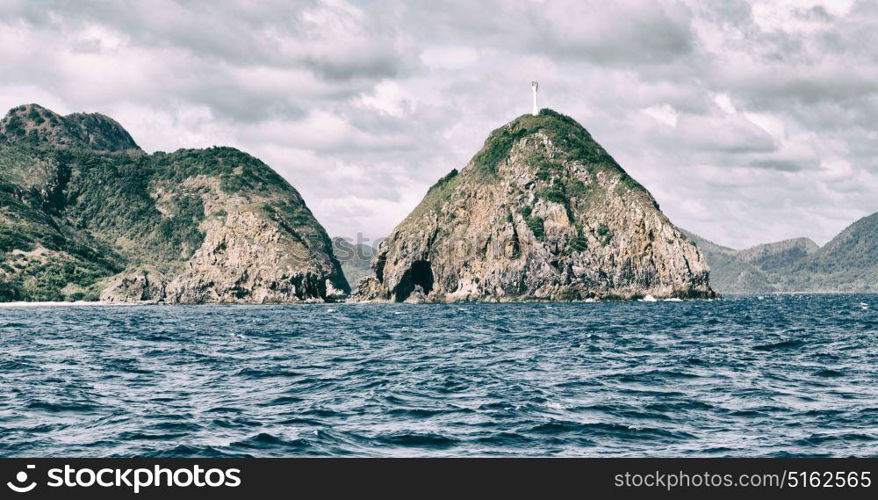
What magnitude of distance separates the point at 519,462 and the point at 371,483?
4049 millimetres

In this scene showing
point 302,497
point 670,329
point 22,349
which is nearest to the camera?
point 302,497

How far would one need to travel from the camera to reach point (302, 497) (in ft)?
47.4

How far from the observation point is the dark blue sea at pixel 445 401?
2378 cm

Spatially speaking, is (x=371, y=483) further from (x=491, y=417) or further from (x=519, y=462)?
(x=491, y=417)

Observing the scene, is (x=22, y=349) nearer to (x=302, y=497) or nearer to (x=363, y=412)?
(x=363, y=412)

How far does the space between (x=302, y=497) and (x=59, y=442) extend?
45.9ft

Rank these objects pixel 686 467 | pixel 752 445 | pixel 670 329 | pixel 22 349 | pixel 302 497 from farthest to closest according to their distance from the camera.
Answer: pixel 670 329 → pixel 22 349 → pixel 752 445 → pixel 686 467 → pixel 302 497

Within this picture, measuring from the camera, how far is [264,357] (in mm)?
51844

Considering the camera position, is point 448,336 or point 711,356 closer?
point 711,356

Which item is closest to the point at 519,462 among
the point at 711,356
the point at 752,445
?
the point at 752,445

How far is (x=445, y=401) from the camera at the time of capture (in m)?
32.1

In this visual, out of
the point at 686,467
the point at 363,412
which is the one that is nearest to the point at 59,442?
the point at 363,412

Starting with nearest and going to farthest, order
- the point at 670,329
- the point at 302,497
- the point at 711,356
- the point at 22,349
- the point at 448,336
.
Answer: the point at 302,497
the point at 711,356
the point at 22,349
the point at 448,336
the point at 670,329

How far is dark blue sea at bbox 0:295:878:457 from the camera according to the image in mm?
23781
